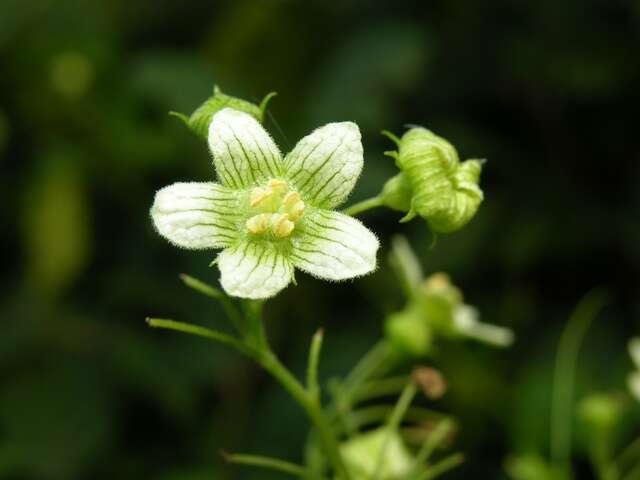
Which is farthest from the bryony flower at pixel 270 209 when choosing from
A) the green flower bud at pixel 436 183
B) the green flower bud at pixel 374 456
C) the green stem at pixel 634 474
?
the green stem at pixel 634 474

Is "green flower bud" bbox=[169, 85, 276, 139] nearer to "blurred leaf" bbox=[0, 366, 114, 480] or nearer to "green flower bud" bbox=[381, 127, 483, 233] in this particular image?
"green flower bud" bbox=[381, 127, 483, 233]

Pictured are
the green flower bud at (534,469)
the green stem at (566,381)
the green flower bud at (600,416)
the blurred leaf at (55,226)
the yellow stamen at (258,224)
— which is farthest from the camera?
the blurred leaf at (55,226)

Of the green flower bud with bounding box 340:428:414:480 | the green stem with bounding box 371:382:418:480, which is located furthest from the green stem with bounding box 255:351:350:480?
the green flower bud with bounding box 340:428:414:480

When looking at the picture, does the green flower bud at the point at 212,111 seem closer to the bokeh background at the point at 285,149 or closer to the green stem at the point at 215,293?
the green stem at the point at 215,293

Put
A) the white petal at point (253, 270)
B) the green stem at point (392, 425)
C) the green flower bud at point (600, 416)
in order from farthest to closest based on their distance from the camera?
the green flower bud at point (600, 416)
the green stem at point (392, 425)
the white petal at point (253, 270)

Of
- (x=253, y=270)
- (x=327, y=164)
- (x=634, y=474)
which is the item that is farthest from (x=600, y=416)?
(x=253, y=270)

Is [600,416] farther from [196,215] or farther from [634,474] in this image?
[196,215]

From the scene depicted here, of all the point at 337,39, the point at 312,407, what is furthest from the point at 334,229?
the point at 337,39

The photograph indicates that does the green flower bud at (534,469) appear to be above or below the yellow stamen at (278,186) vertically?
below
